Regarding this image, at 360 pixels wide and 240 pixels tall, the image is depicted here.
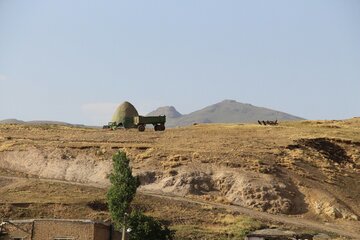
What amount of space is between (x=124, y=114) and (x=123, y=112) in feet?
1.65

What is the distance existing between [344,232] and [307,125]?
3321cm

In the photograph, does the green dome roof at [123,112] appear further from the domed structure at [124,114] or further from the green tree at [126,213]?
the green tree at [126,213]

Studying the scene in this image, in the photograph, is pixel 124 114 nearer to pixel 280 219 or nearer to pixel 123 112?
pixel 123 112

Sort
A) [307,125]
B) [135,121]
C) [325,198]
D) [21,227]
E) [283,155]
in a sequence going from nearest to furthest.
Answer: [21,227]
[325,198]
[283,155]
[135,121]
[307,125]

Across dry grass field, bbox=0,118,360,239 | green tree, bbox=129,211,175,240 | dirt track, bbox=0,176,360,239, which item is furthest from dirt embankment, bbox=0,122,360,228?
green tree, bbox=129,211,175,240

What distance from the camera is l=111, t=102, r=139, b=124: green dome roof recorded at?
77231 millimetres

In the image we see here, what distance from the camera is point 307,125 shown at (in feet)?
266

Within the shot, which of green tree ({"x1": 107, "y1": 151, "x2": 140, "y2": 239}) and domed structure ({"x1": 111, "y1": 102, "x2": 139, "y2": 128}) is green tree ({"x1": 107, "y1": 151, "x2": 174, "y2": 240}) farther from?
domed structure ({"x1": 111, "y1": 102, "x2": 139, "y2": 128})

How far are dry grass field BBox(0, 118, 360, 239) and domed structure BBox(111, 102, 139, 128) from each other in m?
4.57

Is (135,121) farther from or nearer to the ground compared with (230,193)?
farther from the ground

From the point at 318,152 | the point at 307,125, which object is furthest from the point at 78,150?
the point at 307,125

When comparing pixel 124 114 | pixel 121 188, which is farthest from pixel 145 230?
pixel 124 114

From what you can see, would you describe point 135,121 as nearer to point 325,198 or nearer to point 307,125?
point 307,125

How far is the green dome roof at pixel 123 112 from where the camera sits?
7723 centimetres
